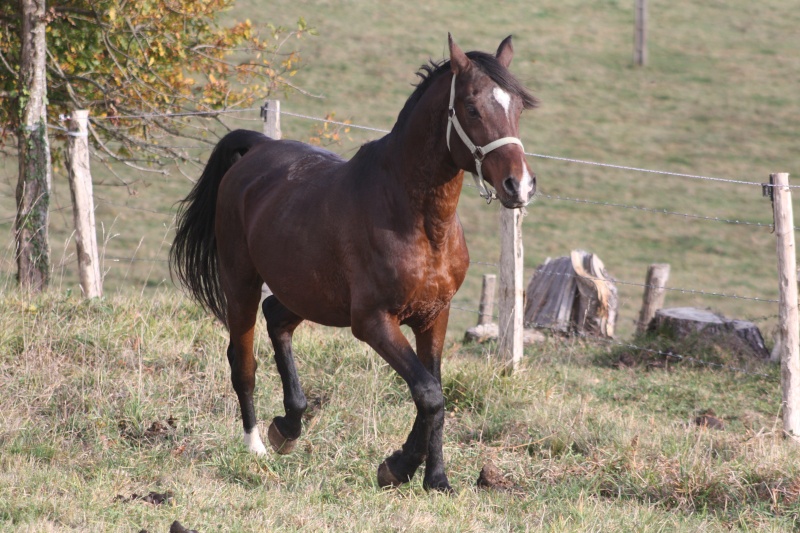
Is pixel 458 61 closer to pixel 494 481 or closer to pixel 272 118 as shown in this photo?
pixel 494 481

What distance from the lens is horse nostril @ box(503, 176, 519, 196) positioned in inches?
151

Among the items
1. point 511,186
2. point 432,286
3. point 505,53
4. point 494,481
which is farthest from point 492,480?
point 505,53

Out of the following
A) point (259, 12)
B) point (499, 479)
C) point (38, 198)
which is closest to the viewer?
point (499, 479)

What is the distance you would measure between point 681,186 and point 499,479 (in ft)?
57.5

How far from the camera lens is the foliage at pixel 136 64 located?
28.4ft

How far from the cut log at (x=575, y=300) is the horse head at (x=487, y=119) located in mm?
4807

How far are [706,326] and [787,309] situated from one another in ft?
7.30

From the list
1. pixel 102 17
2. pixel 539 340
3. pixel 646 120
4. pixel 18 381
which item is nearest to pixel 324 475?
pixel 18 381

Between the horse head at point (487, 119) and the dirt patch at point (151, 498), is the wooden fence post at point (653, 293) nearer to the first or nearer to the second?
the horse head at point (487, 119)

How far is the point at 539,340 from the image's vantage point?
8.56 meters

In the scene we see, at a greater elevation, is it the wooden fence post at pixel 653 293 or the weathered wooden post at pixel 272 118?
the weathered wooden post at pixel 272 118

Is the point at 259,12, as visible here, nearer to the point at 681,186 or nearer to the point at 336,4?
the point at 336,4

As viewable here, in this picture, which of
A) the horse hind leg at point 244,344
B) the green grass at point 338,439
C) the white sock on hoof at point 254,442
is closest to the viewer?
the green grass at point 338,439

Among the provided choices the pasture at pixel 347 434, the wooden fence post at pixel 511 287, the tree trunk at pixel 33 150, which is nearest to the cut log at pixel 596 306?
the pasture at pixel 347 434
